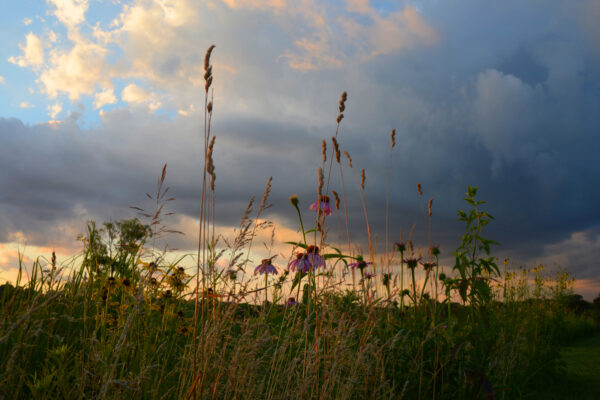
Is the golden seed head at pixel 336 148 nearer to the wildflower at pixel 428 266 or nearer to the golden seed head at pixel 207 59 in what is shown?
the golden seed head at pixel 207 59

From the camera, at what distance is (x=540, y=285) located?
9102 millimetres

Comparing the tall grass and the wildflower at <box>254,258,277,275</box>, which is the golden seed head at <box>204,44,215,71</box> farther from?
the wildflower at <box>254,258,277,275</box>

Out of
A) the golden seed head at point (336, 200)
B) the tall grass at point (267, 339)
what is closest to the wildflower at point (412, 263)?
the tall grass at point (267, 339)

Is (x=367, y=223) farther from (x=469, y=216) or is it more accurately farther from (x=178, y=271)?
(x=178, y=271)

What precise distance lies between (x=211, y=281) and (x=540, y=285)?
899 centimetres

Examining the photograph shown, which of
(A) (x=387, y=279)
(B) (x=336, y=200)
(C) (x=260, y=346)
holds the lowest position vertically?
(C) (x=260, y=346)

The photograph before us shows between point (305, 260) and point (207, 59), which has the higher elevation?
point (207, 59)

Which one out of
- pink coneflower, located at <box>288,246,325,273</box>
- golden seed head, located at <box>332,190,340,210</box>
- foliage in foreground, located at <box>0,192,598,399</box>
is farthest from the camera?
pink coneflower, located at <box>288,246,325,273</box>

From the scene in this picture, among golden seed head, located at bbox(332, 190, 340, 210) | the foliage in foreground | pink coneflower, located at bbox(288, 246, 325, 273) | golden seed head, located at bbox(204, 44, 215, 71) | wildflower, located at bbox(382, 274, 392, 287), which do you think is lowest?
the foliage in foreground

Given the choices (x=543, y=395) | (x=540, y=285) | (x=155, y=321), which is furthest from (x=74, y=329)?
(x=540, y=285)

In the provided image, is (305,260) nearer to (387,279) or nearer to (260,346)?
(387,279)

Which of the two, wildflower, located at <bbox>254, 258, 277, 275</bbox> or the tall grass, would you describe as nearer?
the tall grass

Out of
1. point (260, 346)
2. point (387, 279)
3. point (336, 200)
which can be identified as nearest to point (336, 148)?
point (336, 200)

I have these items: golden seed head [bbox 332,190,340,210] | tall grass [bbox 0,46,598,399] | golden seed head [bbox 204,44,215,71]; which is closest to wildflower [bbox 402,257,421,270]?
tall grass [bbox 0,46,598,399]
